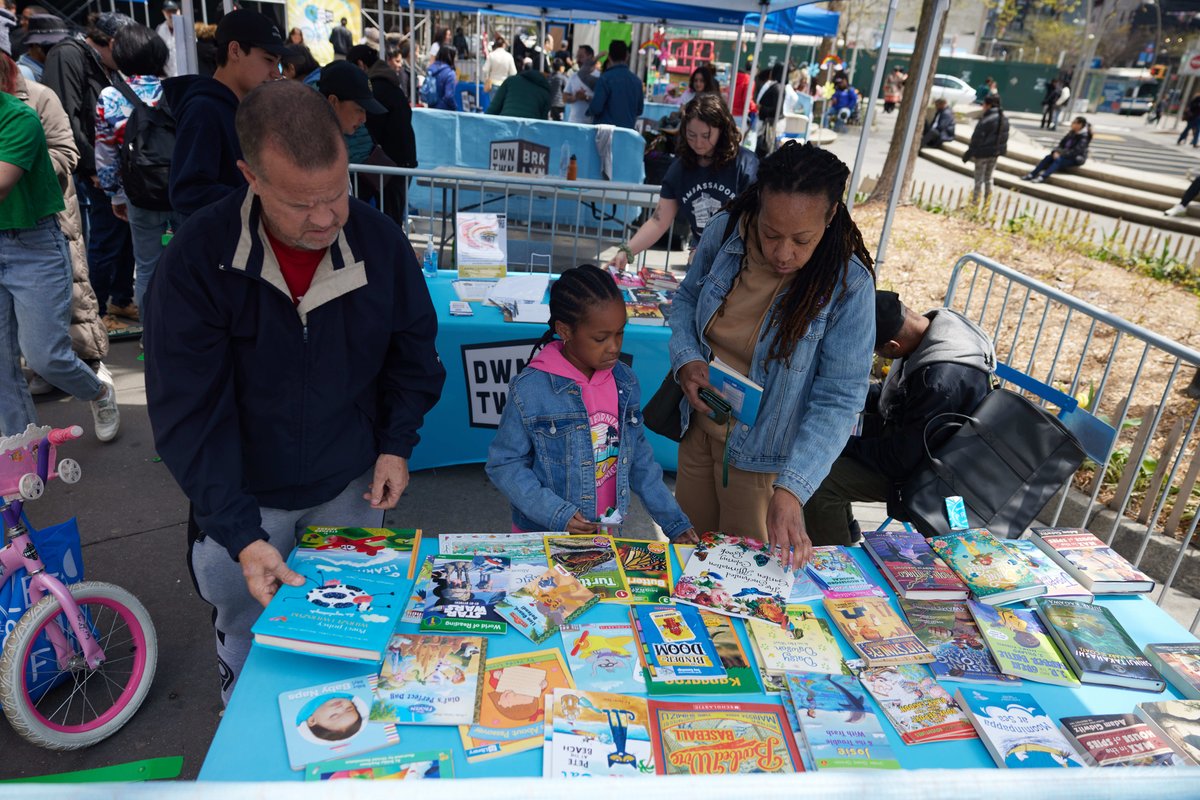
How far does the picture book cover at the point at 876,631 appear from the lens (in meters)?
1.77

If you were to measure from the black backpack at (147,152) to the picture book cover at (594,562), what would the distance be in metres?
3.34

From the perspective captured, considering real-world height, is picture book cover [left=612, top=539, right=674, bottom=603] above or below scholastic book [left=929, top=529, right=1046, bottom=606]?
below

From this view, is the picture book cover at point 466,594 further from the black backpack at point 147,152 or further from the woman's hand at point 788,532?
the black backpack at point 147,152

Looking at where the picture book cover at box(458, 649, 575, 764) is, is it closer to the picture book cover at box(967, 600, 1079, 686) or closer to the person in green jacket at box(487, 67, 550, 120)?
the picture book cover at box(967, 600, 1079, 686)

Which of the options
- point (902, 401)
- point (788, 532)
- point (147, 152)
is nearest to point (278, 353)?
point (788, 532)

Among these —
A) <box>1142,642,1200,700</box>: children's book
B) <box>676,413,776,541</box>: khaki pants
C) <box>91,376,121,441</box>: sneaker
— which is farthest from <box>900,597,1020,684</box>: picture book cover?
<box>91,376,121,441</box>: sneaker

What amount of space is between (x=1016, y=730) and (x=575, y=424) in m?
1.34

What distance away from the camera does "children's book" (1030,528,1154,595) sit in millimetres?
2131

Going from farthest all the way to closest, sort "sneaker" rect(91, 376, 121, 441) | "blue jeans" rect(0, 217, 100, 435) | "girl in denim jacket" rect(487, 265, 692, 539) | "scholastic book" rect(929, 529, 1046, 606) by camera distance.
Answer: "sneaker" rect(91, 376, 121, 441)
"blue jeans" rect(0, 217, 100, 435)
"girl in denim jacket" rect(487, 265, 692, 539)
"scholastic book" rect(929, 529, 1046, 606)

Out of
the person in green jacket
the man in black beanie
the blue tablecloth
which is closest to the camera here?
the man in black beanie

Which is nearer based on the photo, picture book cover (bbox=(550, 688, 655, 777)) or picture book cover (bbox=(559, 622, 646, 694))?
picture book cover (bbox=(550, 688, 655, 777))

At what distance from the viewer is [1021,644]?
187cm

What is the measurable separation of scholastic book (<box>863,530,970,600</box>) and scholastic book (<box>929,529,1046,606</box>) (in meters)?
0.03

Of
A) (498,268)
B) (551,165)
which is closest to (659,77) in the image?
(551,165)
